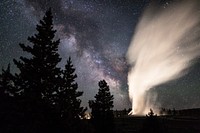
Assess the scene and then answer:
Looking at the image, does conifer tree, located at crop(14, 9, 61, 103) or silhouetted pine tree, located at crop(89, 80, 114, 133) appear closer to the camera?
conifer tree, located at crop(14, 9, 61, 103)

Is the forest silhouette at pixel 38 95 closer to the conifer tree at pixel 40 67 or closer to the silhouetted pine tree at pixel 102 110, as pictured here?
the conifer tree at pixel 40 67

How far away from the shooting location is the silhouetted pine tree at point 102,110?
37.1m

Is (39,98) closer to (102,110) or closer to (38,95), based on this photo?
(38,95)

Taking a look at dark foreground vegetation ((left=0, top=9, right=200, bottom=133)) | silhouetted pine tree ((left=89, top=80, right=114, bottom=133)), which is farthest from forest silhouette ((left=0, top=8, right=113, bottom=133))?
silhouetted pine tree ((left=89, top=80, right=114, bottom=133))

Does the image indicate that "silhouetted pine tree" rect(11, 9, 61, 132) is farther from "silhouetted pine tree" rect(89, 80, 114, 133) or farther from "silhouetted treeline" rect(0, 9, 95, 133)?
"silhouetted pine tree" rect(89, 80, 114, 133)

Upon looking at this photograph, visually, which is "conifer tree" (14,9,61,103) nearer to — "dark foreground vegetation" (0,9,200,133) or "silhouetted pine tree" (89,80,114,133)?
"dark foreground vegetation" (0,9,200,133)

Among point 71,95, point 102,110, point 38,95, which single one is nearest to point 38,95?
point 38,95

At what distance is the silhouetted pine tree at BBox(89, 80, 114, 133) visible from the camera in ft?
122

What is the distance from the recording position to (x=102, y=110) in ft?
147

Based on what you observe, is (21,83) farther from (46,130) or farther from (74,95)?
(74,95)

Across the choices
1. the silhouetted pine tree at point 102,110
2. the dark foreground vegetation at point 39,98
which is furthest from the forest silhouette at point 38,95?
the silhouetted pine tree at point 102,110

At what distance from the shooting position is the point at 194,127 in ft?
208

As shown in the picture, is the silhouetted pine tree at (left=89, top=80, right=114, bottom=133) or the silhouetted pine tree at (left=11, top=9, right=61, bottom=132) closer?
the silhouetted pine tree at (left=11, top=9, right=61, bottom=132)

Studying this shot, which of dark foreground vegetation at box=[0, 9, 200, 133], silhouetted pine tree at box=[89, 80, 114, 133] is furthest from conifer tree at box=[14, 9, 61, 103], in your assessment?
silhouetted pine tree at box=[89, 80, 114, 133]
